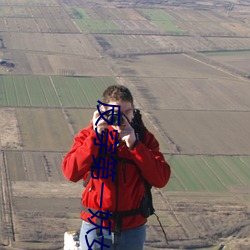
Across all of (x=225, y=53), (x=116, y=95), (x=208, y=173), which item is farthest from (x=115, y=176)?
(x=225, y=53)

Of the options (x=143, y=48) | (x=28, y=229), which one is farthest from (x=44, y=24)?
(x=28, y=229)

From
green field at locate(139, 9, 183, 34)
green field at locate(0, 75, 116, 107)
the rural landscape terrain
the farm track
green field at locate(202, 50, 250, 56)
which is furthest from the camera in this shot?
green field at locate(139, 9, 183, 34)

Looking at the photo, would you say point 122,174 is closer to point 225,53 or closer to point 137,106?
point 137,106

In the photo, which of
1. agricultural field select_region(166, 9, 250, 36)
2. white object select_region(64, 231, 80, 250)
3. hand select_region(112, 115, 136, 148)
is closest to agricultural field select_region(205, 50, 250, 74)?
agricultural field select_region(166, 9, 250, 36)

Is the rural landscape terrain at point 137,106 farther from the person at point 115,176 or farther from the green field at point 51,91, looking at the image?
the person at point 115,176

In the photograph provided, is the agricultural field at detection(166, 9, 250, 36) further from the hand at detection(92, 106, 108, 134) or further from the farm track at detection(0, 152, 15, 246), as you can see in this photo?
the hand at detection(92, 106, 108, 134)

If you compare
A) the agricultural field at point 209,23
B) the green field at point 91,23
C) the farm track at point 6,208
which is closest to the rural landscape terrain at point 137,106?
the farm track at point 6,208

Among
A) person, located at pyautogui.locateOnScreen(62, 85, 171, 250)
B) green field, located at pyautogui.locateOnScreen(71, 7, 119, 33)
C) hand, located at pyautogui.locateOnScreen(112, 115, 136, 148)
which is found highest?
hand, located at pyautogui.locateOnScreen(112, 115, 136, 148)

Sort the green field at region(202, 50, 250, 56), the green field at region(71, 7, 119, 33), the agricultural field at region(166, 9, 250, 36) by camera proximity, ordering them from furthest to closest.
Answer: the agricultural field at region(166, 9, 250, 36) → the green field at region(71, 7, 119, 33) → the green field at region(202, 50, 250, 56)
